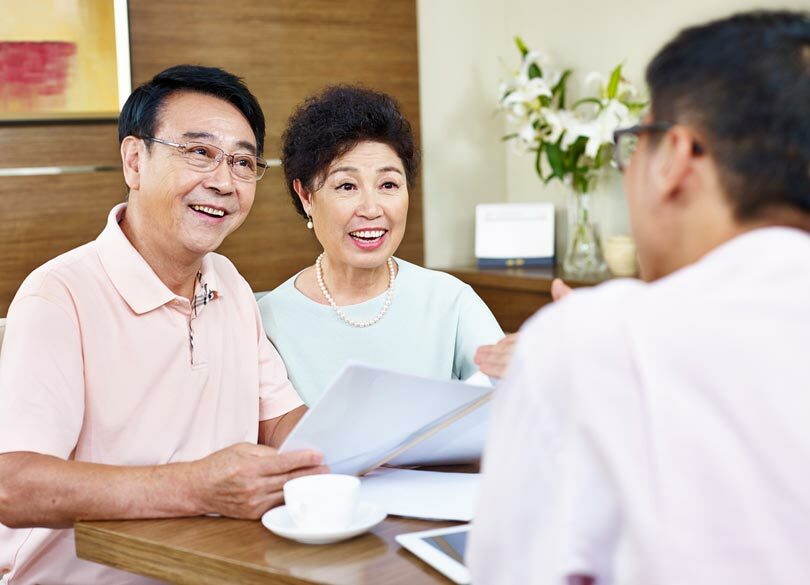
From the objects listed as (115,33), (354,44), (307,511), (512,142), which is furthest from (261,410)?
(512,142)

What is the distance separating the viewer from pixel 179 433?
1875 mm

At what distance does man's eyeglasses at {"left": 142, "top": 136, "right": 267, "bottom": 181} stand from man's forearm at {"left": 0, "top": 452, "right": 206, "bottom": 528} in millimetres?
705

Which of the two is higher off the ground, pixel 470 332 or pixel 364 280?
pixel 364 280

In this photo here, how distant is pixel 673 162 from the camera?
0.96m

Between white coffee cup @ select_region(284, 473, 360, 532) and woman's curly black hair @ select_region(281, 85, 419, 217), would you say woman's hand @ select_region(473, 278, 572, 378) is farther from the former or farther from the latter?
woman's curly black hair @ select_region(281, 85, 419, 217)

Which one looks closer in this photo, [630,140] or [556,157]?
[630,140]

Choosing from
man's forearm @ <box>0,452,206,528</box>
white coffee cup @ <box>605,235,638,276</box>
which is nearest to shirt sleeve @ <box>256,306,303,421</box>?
man's forearm @ <box>0,452,206,528</box>

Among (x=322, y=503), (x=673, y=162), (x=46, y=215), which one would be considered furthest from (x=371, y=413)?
(x=46, y=215)

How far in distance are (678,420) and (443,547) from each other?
58 centimetres

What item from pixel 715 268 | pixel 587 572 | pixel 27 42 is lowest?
pixel 587 572

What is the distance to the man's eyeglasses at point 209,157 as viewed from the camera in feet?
6.57

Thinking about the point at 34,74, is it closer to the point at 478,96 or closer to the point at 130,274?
the point at 130,274

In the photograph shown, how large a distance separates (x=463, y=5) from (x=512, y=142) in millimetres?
632

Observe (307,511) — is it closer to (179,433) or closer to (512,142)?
(179,433)
